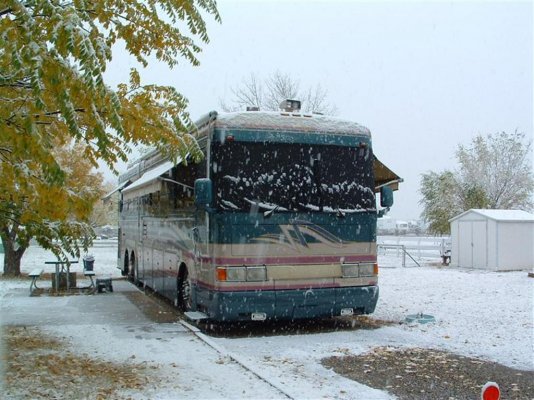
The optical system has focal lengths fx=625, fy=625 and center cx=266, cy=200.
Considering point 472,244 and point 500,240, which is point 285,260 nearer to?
point 500,240

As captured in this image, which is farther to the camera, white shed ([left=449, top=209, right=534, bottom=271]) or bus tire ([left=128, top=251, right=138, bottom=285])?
white shed ([left=449, top=209, right=534, bottom=271])

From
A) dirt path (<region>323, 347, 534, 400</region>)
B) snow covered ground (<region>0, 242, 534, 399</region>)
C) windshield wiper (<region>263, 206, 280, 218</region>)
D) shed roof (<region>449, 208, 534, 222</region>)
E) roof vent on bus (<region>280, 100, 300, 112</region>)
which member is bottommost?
dirt path (<region>323, 347, 534, 400</region>)

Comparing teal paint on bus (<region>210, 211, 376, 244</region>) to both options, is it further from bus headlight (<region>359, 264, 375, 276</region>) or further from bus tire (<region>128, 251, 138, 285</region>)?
bus tire (<region>128, 251, 138, 285</region>)

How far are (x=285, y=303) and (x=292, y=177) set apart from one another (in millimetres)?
1883

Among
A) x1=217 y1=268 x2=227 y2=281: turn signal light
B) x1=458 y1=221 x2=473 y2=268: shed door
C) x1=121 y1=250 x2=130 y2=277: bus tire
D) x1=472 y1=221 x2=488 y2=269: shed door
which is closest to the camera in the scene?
x1=217 y1=268 x2=227 y2=281: turn signal light

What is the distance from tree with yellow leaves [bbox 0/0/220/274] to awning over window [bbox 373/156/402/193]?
407 cm

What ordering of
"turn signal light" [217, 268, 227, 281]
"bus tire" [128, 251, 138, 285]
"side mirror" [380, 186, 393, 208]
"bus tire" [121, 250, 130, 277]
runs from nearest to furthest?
1. "turn signal light" [217, 268, 227, 281]
2. "side mirror" [380, 186, 393, 208]
3. "bus tire" [128, 251, 138, 285]
4. "bus tire" [121, 250, 130, 277]

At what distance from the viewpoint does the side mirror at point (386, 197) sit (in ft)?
34.1

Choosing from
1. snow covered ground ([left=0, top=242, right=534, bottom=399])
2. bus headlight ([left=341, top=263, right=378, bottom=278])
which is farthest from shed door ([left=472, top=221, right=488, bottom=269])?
bus headlight ([left=341, top=263, right=378, bottom=278])

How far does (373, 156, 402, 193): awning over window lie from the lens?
1082 centimetres

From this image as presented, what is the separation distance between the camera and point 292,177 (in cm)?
945

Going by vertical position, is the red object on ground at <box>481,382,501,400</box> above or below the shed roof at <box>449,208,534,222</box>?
below

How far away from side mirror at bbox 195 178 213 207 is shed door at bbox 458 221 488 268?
16805mm

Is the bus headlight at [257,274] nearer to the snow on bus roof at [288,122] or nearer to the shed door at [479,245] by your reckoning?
the snow on bus roof at [288,122]
